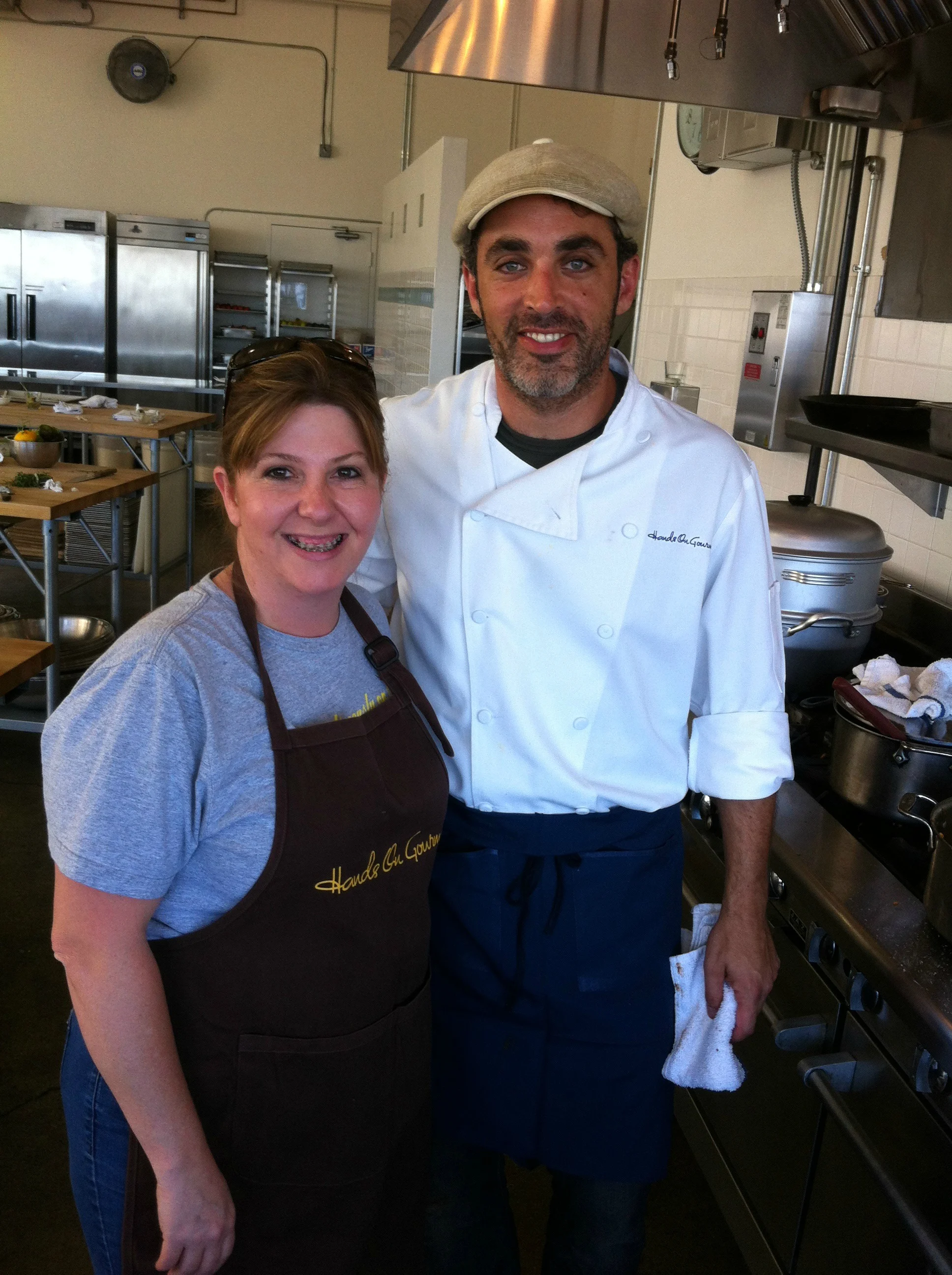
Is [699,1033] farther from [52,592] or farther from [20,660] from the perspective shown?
[52,592]

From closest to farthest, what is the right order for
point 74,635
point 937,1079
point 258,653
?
point 258,653
point 937,1079
point 74,635

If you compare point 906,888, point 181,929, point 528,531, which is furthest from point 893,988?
point 181,929

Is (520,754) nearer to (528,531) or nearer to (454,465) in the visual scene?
(528,531)

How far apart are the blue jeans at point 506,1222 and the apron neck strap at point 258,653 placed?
0.78 metres

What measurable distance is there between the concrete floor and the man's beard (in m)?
0.43

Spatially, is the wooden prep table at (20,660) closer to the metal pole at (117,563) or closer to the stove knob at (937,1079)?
the stove knob at (937,1079)

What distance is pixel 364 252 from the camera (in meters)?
8.94

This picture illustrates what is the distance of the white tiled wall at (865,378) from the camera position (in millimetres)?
2414

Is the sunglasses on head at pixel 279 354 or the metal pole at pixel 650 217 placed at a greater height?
the metal pole at pixel 650 217

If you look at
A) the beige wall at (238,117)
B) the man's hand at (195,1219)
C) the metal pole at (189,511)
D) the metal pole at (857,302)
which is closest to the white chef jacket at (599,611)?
the man's hand at (195,1219)

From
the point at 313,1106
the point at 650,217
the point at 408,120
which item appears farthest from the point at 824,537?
the point at 408,120

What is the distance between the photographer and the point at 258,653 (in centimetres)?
114

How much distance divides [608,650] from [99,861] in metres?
0.69

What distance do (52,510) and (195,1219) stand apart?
10.5 feet
